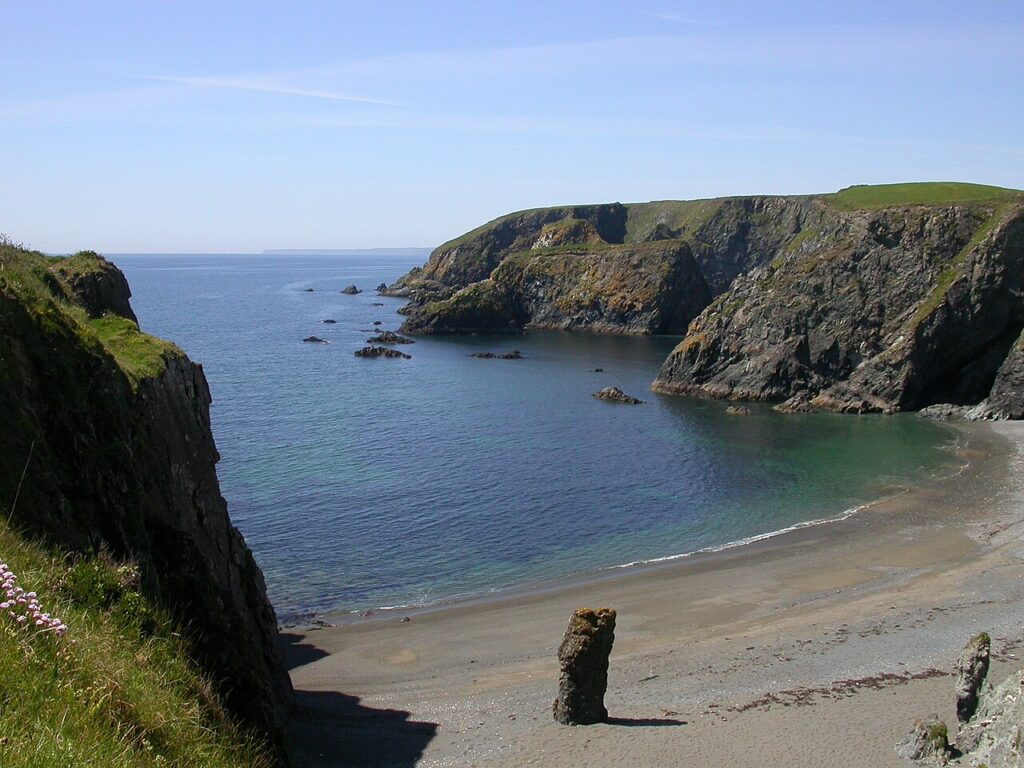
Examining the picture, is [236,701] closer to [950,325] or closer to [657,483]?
[657,483]

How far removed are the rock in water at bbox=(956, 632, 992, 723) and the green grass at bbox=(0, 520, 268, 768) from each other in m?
15.5

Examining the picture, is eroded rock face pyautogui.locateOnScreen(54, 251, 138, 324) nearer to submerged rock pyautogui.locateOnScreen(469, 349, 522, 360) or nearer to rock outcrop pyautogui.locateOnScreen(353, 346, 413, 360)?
rock outcrop pyautogui.locateOnScreen(353, 346, 413, 360)

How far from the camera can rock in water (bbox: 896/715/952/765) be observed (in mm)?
18906

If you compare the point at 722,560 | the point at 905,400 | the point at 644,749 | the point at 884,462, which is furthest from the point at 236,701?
the point at 905,400

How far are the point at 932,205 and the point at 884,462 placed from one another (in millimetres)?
35708

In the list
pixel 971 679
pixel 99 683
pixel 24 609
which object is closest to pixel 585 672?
pixel 971 679

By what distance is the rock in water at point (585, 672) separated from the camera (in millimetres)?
22312

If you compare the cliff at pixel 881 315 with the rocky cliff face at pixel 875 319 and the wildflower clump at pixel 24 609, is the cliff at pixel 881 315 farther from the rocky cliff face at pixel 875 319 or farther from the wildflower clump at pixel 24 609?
the wildflower clump at pixel 24 609

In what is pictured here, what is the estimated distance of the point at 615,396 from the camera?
77.2 m

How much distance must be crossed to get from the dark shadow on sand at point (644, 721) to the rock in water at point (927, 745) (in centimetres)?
517

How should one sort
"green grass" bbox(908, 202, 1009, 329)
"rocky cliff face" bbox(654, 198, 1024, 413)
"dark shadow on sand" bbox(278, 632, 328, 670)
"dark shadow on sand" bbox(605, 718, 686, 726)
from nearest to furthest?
"dark shadow on sand" bbox(605, 718, 686, 726) → "dark shadow on sand" bbox(278, 632, 328, 670) → "rocky cliff face" bbox(654, 198, 1024, 413) → "green grass" bbox(908, 202, 1009, 329)

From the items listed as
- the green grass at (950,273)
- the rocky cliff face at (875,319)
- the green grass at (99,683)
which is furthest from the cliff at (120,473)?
the green grass at (950,273)

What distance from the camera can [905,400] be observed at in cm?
7212

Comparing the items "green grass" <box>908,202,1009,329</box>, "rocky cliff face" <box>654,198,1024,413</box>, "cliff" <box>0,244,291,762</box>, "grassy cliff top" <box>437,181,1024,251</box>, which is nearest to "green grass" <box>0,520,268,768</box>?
"cliff" <box>0,244,291,762</box>
